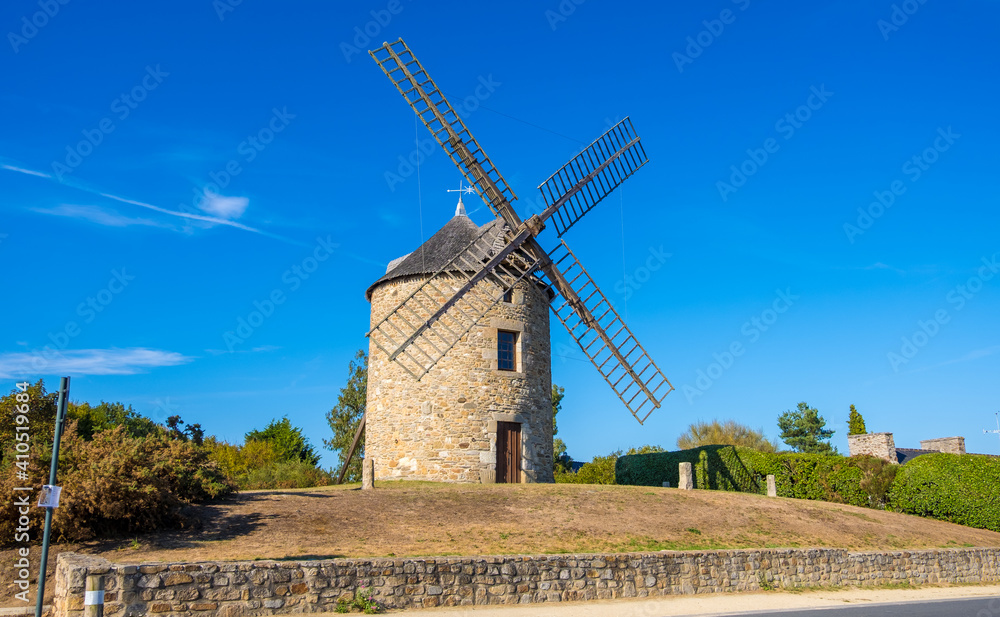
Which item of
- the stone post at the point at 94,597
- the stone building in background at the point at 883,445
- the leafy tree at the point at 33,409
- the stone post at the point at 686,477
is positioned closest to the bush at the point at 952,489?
the stone building in background at the point at 883,445

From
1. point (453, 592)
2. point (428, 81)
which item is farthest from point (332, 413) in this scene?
point (453, 592)

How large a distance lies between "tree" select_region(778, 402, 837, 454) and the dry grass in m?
24.8

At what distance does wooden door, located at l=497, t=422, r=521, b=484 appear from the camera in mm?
18562

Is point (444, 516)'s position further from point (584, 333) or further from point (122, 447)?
point (584, 333)

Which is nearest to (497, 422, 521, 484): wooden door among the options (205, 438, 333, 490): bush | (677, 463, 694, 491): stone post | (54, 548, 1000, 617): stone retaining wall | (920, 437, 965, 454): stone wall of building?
(677, 463, 694, 491): stone post

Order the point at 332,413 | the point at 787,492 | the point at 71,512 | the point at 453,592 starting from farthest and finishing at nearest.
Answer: the point at 332,413, the point at 787,492, the point at 71,512, the point at 453,592

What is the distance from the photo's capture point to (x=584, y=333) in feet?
63.8

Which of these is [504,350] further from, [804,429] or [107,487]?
[804,429]

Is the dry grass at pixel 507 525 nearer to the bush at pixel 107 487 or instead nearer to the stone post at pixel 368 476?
the bush at pixel 107 487

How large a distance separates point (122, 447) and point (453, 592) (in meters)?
6.07

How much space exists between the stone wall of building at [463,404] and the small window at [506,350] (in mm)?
169

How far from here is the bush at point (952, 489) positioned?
681 inches

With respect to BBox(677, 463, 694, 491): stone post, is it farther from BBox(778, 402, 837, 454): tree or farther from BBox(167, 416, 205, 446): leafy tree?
BBox(778, 402, 837, 454): tree

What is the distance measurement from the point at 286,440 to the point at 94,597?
23702mm
